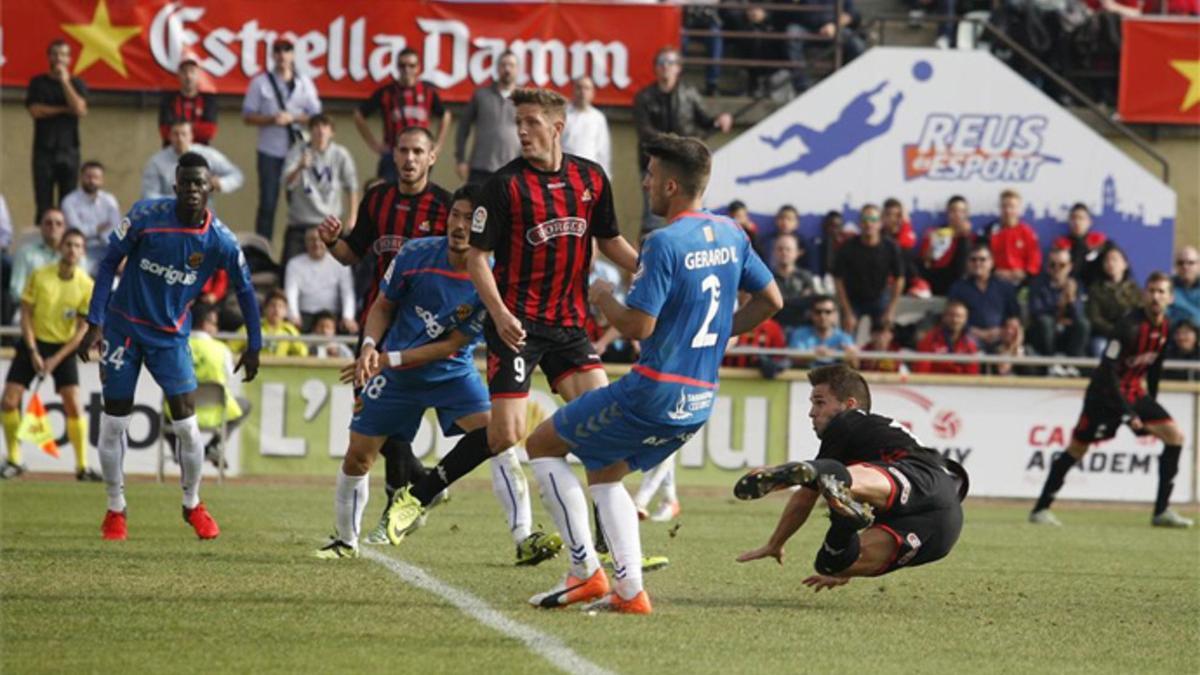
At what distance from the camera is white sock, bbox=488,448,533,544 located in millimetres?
10539

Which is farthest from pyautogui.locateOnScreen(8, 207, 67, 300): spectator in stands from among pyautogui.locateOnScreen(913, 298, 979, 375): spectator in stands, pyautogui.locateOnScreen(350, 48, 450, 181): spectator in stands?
pyautogui.locateOnScreen(913, 298, 979, 375): spectator in stands

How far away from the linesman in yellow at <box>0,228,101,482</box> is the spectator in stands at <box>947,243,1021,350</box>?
881 centimetres

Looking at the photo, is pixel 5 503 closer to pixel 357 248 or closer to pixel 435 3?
pixel 357 248

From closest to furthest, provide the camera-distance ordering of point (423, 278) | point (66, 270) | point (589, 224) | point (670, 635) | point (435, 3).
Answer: point (670, 635) → point (589, 224) → point (423, 278) → point (66, 270) → point (435, 3)

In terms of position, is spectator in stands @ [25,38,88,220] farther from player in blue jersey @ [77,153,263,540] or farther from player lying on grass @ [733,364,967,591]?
player lying on grass @ [733,364,967,591]

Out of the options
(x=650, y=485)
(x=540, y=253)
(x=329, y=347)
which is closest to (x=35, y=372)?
(x=329, y=347)

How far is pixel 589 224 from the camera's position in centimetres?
986

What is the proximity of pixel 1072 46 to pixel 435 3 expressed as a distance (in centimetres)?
761

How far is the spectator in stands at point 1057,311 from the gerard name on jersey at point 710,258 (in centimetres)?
1323

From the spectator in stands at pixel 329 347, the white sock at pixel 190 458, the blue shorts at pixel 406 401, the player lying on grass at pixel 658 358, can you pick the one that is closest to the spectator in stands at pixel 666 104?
the spectator in stands at pixel 329 347

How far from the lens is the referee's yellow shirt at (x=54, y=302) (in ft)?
60.2

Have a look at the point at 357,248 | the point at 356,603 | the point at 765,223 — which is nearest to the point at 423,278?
the point at 357,248

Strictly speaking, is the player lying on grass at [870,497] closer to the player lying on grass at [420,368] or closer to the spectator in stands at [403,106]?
the player lying on grass at [420,368]

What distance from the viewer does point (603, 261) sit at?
22031mm
